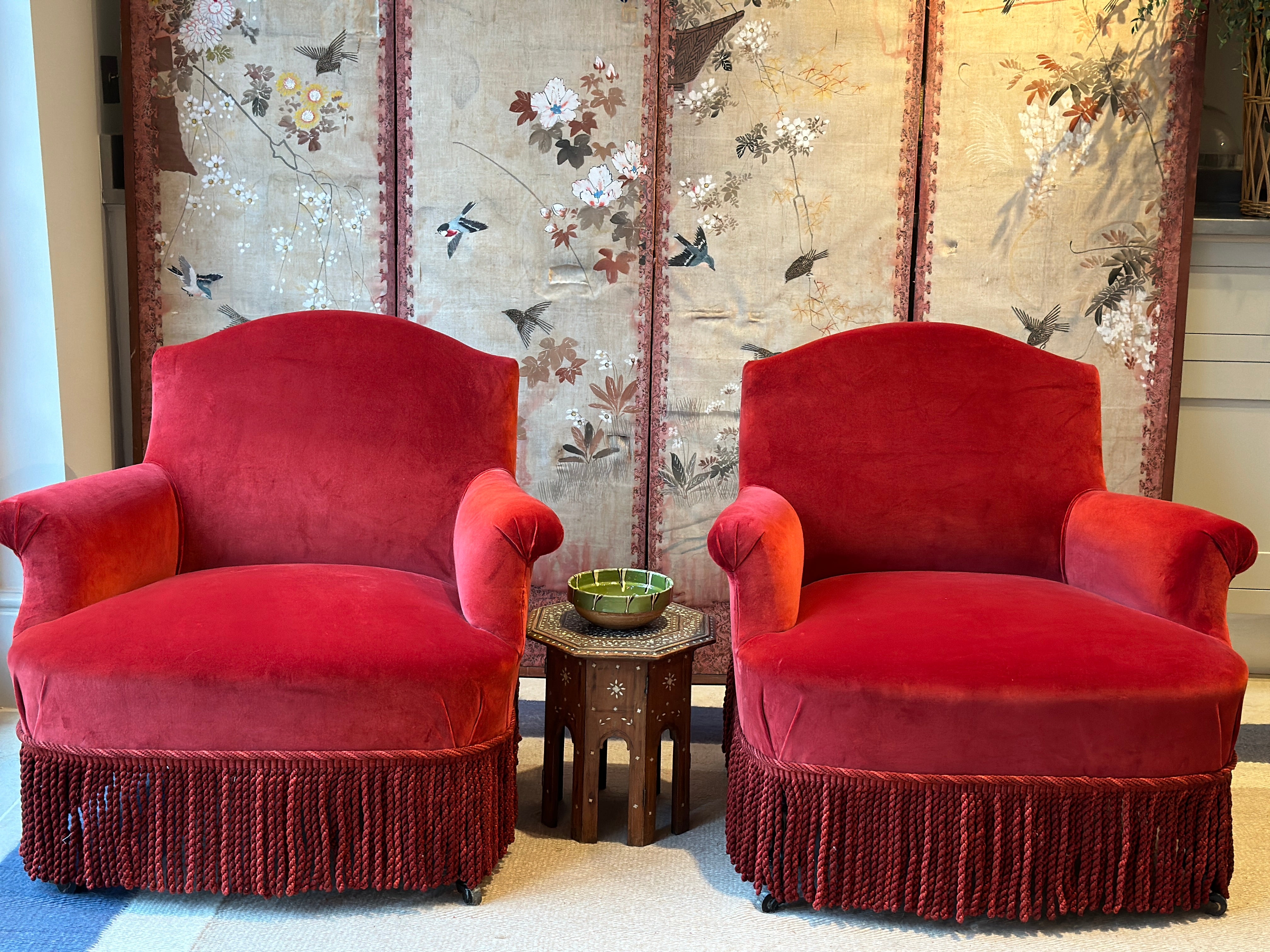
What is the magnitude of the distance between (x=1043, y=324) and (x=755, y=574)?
1.50 m

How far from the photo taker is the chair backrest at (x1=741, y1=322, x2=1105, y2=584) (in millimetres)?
2002

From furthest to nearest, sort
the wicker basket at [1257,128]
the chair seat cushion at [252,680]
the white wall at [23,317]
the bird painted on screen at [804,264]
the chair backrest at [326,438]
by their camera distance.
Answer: the bird painted on screen at [804,264], the wicker basket at [1257,128], the white wall at [23,317], the chair backrest at [326,438], the chair seat cushion at [252,680]

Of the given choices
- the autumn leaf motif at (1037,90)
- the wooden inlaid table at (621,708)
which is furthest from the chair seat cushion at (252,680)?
the autumn leaf motif at (1037,90)

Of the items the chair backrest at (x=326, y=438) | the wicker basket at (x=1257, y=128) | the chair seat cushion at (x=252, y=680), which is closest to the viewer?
the chair seat cushion at (x=252, y=680)

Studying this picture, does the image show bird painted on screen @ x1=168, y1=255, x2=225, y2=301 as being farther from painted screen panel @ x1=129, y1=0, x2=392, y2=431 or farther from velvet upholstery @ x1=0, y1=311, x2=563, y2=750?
velvet upholstery @ x1=0, y1=311, x2=563, y2=750

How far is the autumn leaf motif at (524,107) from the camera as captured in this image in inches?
104

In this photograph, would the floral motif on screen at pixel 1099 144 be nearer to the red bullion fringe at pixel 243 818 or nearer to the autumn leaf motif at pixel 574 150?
the autumn leaf motif at pixel 574 150

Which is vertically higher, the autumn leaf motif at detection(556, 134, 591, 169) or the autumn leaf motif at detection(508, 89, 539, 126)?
the autumn leaf motif at detection(508, 89, 539, 126)

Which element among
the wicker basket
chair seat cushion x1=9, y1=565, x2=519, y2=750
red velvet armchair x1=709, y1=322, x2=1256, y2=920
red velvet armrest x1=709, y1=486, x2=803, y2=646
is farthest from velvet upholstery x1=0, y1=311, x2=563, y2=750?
the wicker basket

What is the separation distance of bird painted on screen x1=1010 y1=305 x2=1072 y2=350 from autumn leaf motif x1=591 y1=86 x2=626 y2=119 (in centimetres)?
A: 115

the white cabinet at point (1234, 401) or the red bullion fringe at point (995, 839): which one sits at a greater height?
the white cabinet at point (1234, 401)

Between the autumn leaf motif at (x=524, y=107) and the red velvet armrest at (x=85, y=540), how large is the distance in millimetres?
1335

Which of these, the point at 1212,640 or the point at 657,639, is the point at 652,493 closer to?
the point at 657,639

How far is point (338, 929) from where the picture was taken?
5.12ft
